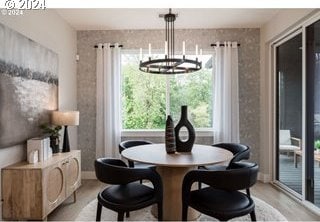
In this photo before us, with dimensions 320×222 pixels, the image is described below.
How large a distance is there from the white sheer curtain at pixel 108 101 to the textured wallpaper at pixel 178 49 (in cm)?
15

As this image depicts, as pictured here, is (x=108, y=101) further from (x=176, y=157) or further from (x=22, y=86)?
(x=176, y=157)

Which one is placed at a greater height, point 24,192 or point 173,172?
point 173,172

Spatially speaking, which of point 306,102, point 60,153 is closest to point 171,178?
point 60,153

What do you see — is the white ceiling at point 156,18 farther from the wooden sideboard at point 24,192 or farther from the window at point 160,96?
the wooden sideboard at point 24,192

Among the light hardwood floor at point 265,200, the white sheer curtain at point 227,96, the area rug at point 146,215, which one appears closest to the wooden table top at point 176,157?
the area rug at point 146,215

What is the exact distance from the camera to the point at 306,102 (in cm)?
336

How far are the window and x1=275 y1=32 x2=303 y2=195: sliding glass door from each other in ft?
3.71

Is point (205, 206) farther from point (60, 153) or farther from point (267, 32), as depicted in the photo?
point (267, 32)

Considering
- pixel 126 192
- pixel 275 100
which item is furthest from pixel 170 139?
pixel 275 100

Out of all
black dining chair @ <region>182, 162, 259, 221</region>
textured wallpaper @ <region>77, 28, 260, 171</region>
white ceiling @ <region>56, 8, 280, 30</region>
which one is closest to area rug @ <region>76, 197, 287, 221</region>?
black dining chair @ <region>182, 162, 259, 221</region>

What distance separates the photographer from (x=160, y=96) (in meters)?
4.75

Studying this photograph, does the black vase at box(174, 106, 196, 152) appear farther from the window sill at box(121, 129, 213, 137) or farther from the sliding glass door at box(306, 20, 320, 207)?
the window sill at box(121, 129, 213, 137)

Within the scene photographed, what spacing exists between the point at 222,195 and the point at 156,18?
9.23 ft
